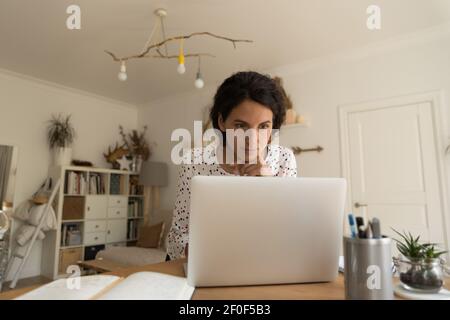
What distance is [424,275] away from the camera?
66 centimetres

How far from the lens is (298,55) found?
3.45 metres

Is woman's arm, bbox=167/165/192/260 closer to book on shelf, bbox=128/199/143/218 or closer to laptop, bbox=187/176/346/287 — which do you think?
laptop, bbox=187/176/346/287

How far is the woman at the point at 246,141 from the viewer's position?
3.74 ft

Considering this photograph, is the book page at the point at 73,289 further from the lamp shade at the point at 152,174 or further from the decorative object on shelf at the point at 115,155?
the decorative object on shelf at the point at 115,155

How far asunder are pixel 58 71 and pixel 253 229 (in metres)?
4.01

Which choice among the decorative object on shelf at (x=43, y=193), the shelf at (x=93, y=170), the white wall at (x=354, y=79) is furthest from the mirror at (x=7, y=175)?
the white wall at (x=354, y=79)

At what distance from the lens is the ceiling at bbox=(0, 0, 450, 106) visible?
2529 millimetres

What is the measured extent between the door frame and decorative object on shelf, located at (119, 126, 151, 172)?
3.05 meters

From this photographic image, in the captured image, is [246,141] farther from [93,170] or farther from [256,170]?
[93,170]

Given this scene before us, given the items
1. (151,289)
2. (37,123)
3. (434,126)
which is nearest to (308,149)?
(434,126)

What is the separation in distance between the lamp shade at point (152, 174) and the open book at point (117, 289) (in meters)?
3.87

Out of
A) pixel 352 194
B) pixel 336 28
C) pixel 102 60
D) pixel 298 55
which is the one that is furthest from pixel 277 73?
pixel 102 60
